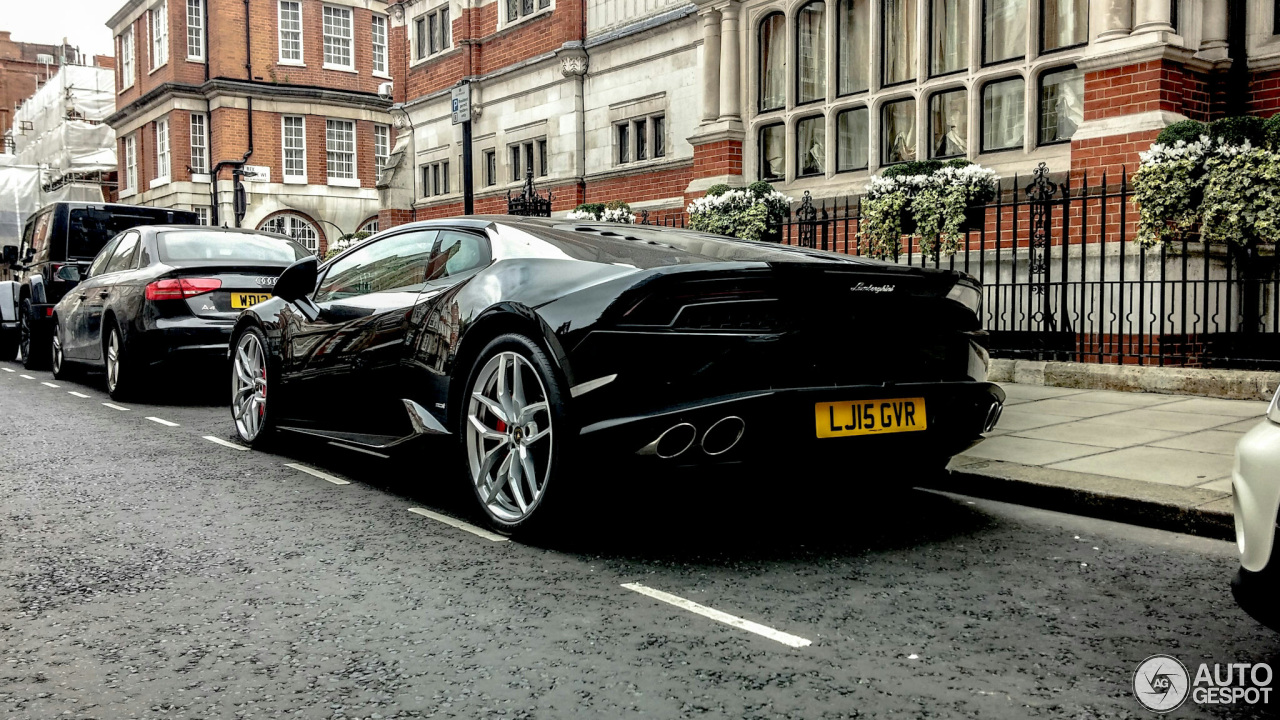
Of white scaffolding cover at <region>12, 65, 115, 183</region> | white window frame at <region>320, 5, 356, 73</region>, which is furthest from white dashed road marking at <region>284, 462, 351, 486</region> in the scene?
white scaffolding cover at <region>12, 65, 115, 183</region>

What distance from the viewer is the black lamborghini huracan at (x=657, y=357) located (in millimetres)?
3852

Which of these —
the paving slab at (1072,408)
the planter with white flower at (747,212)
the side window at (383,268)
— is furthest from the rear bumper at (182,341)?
the paving slab at (1072,408)

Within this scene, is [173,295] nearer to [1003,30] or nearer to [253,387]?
[253,387]

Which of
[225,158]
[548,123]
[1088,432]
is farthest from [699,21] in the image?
[225,158]

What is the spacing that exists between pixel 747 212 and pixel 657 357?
337 inches

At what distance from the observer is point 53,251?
572 inches

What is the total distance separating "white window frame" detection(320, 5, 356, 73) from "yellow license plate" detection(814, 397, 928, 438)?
1550 inches

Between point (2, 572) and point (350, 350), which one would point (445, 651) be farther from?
point (350, 350)

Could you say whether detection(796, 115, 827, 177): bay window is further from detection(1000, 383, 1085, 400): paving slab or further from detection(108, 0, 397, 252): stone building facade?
detection(108, 0, 397, 252): stone building facade

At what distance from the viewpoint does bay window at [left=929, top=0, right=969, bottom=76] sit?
12.0m

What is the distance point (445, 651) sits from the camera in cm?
305

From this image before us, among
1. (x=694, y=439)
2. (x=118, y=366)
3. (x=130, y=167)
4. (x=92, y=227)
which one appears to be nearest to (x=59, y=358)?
(x=118, y=366)

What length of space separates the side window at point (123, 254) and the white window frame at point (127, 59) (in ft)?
118

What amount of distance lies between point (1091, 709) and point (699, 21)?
47.3 feet
